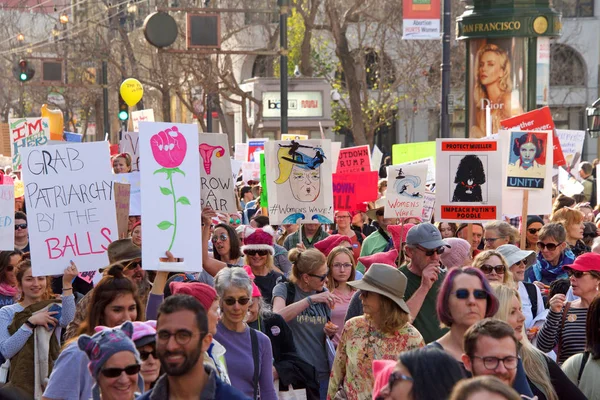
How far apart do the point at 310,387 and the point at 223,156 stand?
3.53 meters

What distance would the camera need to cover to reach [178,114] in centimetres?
5588

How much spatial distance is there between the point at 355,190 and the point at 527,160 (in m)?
1.87

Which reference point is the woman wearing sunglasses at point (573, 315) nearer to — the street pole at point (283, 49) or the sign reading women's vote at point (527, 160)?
the sign reading women's vote at point (527, 160)

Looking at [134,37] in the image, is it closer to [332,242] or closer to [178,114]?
[178,114]

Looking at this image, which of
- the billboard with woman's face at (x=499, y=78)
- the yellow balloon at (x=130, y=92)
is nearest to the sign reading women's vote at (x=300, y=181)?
the billboard with woman's face at (x=499, y=78)

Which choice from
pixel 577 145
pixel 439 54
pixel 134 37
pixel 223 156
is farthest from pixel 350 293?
pixel 134 37

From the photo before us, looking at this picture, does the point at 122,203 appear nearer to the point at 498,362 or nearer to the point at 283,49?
the point at 498,362

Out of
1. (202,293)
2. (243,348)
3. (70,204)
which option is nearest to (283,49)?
(70,204)

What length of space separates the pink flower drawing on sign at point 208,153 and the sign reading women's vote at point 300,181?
1.10 m

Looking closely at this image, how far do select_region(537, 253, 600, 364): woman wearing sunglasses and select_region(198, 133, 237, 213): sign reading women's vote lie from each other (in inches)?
153

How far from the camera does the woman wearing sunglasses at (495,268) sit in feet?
23.8

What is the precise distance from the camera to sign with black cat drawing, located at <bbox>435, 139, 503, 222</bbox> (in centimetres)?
1141

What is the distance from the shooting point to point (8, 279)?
27.8 ft

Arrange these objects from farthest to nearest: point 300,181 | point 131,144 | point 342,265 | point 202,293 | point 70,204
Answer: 1. point 131,144
2. point 300,181
3. point 342,265
4. point 70,204
5. point 202,293
